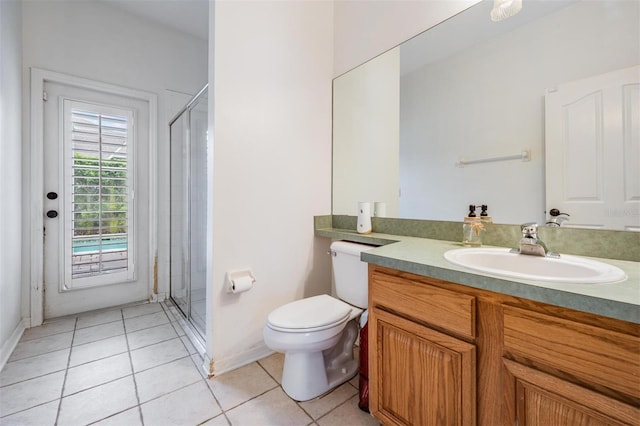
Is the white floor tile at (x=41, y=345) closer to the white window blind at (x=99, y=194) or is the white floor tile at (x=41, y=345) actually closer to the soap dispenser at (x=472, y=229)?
the white window blind at (x=99, y=194)

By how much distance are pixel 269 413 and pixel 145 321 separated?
155cm

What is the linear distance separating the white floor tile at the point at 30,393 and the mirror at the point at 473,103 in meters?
2.00

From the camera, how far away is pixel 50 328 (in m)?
2.08

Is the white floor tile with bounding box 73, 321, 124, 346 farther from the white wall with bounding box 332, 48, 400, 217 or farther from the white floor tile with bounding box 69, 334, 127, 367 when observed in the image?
the white wall with bounding box 332, 48, 400, 217

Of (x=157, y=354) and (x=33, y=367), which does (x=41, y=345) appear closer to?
(x=33, y=367)

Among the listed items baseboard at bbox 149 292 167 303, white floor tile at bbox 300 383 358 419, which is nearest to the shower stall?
baseboard at bbox 149 292 167 303

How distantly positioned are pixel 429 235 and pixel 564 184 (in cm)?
63

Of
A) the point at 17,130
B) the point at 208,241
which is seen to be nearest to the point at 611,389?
the point at 208,241

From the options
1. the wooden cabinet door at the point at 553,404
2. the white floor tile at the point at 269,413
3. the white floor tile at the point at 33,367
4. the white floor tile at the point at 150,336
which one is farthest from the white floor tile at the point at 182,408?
the wooden cabinet door at the point at 553,404

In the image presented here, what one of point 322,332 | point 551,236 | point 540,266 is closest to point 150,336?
point 322,332

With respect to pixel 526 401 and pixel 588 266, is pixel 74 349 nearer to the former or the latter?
pixel 526 401

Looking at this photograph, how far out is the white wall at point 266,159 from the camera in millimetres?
1571

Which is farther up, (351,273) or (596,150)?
(596,150)

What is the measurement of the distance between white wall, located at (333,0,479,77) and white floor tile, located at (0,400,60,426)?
260cm
